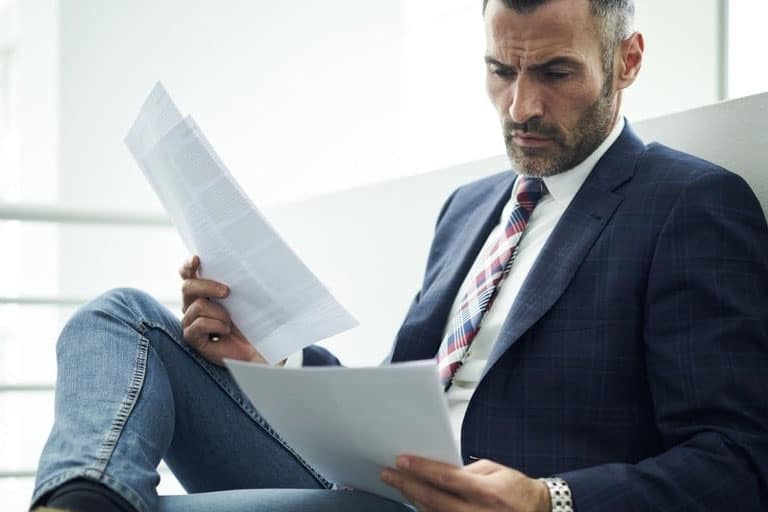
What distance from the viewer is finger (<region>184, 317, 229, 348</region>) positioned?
1315 mm

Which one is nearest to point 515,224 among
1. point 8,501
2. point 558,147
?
point 558,147

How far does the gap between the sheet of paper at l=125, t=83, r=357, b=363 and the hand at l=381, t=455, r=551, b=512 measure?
26cm

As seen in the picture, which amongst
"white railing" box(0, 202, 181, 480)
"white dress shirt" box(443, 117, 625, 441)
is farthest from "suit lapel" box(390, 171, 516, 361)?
"white railing" box(0, 202, 181, 480)

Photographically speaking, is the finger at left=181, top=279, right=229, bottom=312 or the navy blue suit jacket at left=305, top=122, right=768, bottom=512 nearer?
the navy blue suit jacket at left=305, top=122, right=768, bottom=512

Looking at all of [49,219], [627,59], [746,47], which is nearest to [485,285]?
[627,59]

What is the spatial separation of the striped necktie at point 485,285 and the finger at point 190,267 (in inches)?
14.0

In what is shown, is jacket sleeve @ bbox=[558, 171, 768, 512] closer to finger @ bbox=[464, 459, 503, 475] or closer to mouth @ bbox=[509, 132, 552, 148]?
finger @ bbox=[464, 459, 503, 475]

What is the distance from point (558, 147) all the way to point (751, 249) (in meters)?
0.30

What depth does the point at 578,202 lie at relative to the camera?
47.8 inches

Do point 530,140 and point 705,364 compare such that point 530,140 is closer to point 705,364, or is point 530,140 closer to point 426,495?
point 705,364

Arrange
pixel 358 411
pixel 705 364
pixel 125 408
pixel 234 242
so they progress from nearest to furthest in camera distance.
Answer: pixel 358 411 → pixel 705 364 → pixel 125 408 → pixel 234 242

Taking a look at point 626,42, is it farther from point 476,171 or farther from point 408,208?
point 408,208

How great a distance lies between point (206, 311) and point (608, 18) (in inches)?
25.9

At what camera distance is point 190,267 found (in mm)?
1318
